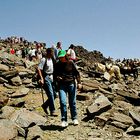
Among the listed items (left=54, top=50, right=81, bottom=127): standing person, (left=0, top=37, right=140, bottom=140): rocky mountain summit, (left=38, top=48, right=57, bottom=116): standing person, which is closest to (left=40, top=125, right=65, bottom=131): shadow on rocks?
(left=0, top=37, right=140, bottom=140): rocky mountain summit

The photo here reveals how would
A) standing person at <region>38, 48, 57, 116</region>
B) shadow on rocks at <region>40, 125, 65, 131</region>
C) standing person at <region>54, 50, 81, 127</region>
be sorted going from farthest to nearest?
1. standing person at <region>38, 48, 57, 116</region>
2. standing person at <region>54, 50, 81, 127</region>
3. shadow on rocks at <region>40, 125, 65, 131</region>

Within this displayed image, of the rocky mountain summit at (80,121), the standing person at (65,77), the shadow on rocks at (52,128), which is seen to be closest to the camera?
the rocky mountain summit at (80,121)

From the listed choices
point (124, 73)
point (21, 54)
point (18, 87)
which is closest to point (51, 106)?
point (18, 87)

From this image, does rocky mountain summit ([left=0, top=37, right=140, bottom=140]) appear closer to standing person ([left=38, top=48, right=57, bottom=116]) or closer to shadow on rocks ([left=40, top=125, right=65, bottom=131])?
shadow on rocks ([left=40, top=125, right=65, bottom=131])

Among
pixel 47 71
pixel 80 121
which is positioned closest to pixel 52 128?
pixel 80 121

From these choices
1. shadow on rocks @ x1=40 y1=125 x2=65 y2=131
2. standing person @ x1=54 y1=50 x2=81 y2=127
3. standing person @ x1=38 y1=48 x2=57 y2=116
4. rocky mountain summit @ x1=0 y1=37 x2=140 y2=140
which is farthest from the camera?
standing person @ x1=38 y1=48 x2=57 y2=116

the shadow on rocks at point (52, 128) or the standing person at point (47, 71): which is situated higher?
the standing person at point (47, 71)

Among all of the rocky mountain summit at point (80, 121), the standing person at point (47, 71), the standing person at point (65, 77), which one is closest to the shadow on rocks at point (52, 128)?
the rocky mountain summit at point (80, 121)

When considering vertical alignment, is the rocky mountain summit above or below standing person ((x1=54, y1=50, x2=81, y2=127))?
below

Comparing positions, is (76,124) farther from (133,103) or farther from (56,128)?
(133,103)

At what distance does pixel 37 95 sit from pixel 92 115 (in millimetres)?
5667

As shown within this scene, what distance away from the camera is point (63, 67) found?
38.3 feet

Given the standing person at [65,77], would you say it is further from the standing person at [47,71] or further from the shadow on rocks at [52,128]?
the standing person at [47,71]

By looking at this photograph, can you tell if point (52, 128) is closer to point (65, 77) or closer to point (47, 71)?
point (65, 77)
